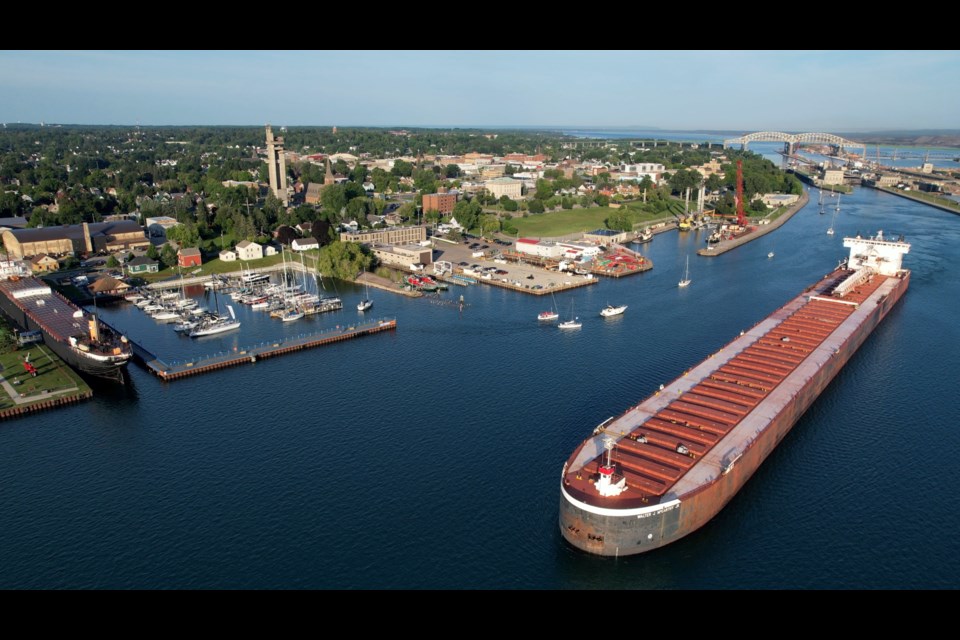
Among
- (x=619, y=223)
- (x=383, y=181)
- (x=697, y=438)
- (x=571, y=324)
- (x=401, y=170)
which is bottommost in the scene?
(x=571, y=324)

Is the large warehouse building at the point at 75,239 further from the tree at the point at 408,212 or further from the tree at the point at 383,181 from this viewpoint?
the tree at the point at 383,181

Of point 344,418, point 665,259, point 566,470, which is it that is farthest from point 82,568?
point 665,259

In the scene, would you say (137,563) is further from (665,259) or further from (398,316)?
(665,259)

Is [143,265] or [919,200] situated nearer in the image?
[143,265]

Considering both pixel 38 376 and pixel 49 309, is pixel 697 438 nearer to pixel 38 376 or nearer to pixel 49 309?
pixel 38 376

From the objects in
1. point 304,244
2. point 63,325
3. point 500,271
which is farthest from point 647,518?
point 304,244

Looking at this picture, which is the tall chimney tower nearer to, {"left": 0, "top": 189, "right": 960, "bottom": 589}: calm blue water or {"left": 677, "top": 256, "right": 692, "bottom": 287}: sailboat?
{"left": 0, "top": 189, "right": 960, "bottom": 589}: calm blue water

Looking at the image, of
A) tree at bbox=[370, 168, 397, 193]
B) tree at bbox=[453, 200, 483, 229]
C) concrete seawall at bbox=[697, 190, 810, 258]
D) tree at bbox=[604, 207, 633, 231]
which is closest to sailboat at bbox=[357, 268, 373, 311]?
tree at bbox=[453, 200, 483, 229]

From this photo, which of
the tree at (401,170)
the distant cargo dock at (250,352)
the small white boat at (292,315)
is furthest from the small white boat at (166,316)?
the tree at (401,170)
